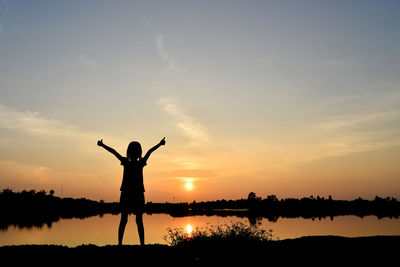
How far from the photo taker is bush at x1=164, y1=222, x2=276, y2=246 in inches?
451

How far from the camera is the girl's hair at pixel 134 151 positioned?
10242 mm

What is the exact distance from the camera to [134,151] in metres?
10.3

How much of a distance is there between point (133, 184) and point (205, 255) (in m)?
2.91

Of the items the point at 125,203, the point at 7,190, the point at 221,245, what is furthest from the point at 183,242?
the point at 7,190

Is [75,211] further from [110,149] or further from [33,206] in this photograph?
[110,149]

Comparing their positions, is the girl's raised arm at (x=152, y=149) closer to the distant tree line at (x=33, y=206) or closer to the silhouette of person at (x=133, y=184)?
the silhouette of person at (x=133, y=184)

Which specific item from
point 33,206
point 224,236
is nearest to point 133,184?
point 224,236

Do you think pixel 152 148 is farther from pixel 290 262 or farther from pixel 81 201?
pixel 81 201

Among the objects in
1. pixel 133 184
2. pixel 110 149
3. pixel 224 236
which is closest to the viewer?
pixel 110 149

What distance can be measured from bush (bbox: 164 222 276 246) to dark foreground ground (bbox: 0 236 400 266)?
2.01 metres

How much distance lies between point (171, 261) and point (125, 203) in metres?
2.78

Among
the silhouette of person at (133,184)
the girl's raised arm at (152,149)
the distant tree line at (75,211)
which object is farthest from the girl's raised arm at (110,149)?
the distant tree line at (75,211)

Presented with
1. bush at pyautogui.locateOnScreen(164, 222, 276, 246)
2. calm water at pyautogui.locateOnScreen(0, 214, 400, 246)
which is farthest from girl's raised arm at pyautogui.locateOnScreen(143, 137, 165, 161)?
calm water at pyautogui.locateOnScreen(0, 214, 400, 246)

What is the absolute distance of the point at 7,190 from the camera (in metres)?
129
